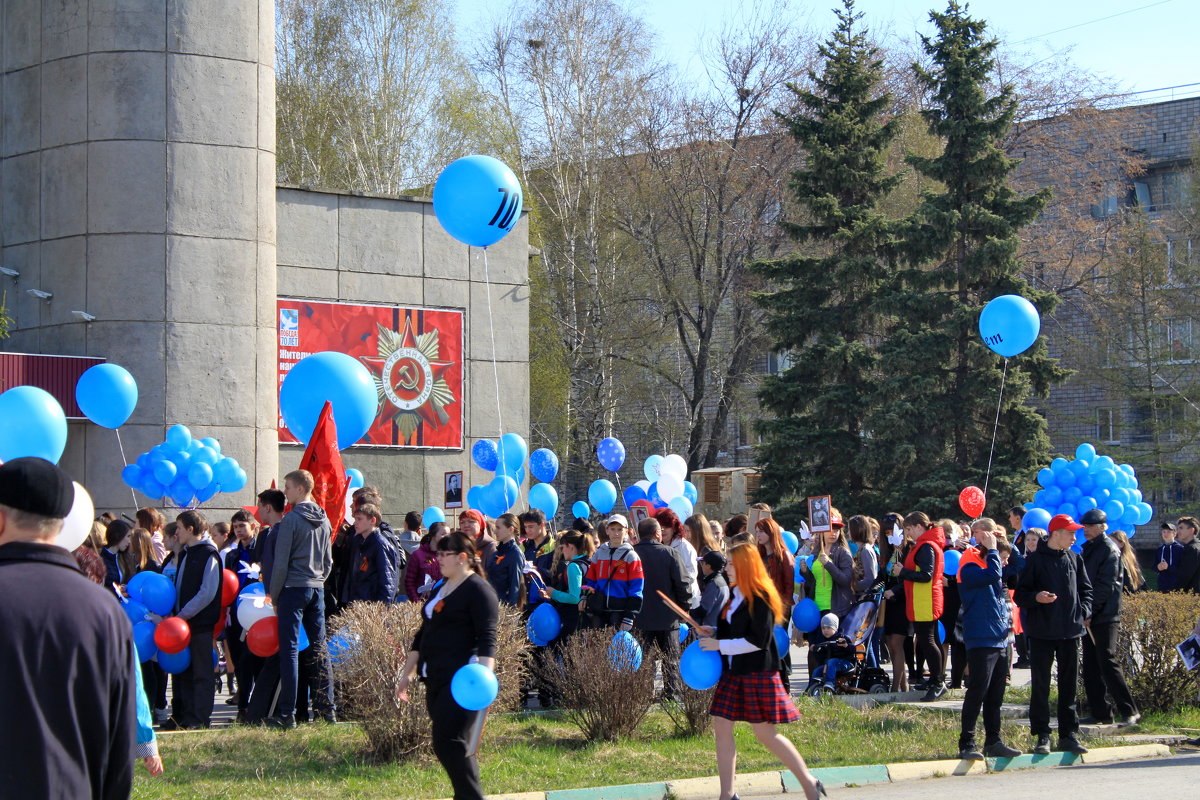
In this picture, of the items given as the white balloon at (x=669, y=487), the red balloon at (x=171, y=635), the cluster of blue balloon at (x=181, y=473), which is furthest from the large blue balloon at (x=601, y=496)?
the red balloon at (x=171, y=635)

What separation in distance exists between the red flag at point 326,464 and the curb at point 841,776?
4447mm

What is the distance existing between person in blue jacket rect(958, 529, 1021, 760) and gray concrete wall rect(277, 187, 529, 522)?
16.7 metres

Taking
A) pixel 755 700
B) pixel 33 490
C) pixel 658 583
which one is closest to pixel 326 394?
pixel 658 583

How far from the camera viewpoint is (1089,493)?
1798 cm

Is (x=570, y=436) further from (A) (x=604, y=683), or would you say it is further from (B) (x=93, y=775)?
(B) (x=93, y=775)

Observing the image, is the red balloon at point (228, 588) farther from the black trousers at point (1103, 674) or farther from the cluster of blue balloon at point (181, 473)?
the black trousers at point (1103, 674)

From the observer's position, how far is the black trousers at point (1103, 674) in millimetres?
11156

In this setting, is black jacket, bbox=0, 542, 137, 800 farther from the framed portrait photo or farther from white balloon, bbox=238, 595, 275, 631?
the framed portrait photo

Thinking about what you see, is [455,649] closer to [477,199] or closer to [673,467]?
[477,199]

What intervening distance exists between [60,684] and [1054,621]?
834 cm

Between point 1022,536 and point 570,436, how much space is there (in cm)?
2619

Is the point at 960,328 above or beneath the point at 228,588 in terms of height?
above

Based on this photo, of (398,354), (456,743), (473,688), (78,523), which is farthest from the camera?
(398,354)

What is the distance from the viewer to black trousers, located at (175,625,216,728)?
1099 centimetres
